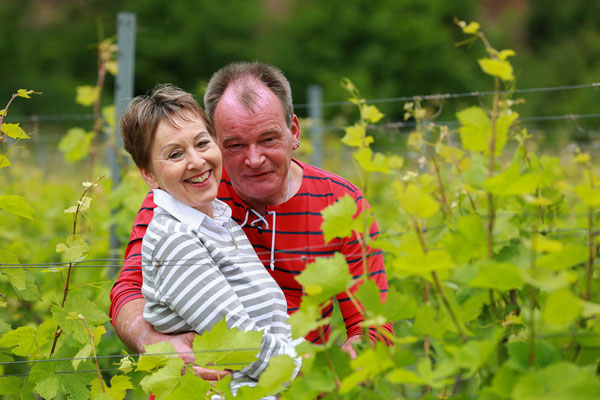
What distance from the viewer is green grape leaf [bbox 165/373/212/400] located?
1312 mm

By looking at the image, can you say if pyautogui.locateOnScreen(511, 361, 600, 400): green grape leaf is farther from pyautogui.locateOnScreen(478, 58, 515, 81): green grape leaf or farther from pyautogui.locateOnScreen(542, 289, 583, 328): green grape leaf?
pyautogui.locateOnScreen(478, 58, 515, 81): green grape leaf

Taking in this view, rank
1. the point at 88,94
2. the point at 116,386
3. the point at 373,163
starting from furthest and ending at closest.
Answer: the point at 88,94, the point at 116,386, the point at 373,163

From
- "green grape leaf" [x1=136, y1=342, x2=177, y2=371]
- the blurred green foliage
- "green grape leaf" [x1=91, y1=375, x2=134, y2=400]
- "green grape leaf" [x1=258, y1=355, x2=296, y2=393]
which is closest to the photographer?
"green grape leaf" [x1=258, y1=355, x2=296, y2=393]

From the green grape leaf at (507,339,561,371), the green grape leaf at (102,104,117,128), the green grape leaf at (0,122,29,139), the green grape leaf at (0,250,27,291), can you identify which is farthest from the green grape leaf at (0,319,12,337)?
the green grape leaf at (102,104,117,128)

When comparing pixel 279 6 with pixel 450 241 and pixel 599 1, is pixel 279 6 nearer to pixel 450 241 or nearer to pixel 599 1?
pixel 599 1

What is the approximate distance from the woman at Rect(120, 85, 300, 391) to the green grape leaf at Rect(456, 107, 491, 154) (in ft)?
Answer: 2.18

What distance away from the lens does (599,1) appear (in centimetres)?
3453

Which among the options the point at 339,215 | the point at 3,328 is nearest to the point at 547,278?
the point at 339,215

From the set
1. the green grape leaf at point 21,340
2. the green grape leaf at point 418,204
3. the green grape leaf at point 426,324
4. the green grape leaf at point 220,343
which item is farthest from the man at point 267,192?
the green grape leaf at point 418,204

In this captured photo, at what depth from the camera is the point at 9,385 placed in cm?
172

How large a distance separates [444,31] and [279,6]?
14.5 meters

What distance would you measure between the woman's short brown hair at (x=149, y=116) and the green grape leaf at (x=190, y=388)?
0.72 m

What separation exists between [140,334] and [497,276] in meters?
1.05

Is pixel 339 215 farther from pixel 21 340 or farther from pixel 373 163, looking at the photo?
pixel 21 340
